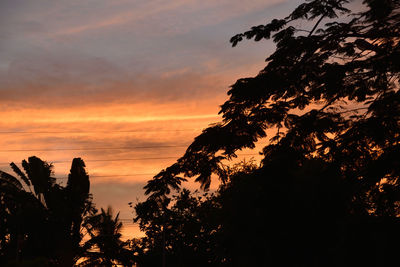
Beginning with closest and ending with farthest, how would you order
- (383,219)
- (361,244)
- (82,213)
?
(383,219) → (361,244) → (82,213)

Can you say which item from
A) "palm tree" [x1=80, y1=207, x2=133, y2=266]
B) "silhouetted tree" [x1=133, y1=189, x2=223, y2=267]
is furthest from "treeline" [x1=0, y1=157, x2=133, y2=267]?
"silhouetted tree" [x1=133, y1=189, x2=223, y2=267]

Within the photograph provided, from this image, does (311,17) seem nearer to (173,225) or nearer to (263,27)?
(263,27)

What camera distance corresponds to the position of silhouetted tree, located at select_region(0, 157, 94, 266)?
32.2 m

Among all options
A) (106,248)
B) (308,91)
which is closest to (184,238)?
(106,248)

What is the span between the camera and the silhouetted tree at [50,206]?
3216cm

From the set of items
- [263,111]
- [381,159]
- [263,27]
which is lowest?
[381,159]

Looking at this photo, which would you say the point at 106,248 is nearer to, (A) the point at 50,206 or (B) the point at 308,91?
(A) the point at 50,206

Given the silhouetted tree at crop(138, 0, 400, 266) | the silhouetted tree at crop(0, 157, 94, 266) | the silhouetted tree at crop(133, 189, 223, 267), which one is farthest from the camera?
the silhouetted tree at crop(133, 189, 223, 267)

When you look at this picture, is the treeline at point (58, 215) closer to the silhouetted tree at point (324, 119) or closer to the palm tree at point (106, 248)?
the palm tree at point (106, 248)

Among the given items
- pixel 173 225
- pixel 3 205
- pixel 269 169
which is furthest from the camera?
pixel 173 225

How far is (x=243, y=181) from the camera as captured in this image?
2550 cm

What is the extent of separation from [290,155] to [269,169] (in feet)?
1.98

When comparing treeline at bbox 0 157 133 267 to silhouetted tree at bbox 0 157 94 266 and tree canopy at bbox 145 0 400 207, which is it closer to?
silhouetted tree at bbox 0 157 94 266

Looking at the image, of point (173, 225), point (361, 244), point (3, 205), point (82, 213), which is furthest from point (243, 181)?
point (173, 225)
